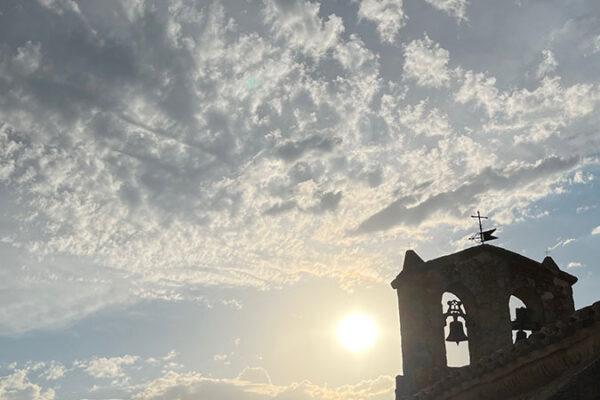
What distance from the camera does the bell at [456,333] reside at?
604 inches

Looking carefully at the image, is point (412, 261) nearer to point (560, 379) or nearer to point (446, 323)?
point (446, 323)

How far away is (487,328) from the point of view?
1463 cm

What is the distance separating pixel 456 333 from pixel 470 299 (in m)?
1.00

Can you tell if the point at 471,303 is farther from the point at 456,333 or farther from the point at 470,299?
the point at 456,333

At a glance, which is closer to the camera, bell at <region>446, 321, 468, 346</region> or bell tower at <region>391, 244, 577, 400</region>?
bell tower at <region>391, 244, 577, 400</region>

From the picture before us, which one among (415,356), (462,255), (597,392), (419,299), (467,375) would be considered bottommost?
(597,392)

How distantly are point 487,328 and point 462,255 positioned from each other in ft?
6.63

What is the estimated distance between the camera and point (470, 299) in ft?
50.1

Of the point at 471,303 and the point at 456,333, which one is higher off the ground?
the point at 471,303

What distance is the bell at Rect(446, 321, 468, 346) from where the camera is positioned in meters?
15.3

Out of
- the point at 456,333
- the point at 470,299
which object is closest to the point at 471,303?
the point at 470,299

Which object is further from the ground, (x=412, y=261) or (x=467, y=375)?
(x=412, y=261)

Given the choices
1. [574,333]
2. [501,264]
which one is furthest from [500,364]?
[501,264]

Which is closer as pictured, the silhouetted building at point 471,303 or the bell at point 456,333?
the silhouetted building at point 471,303
